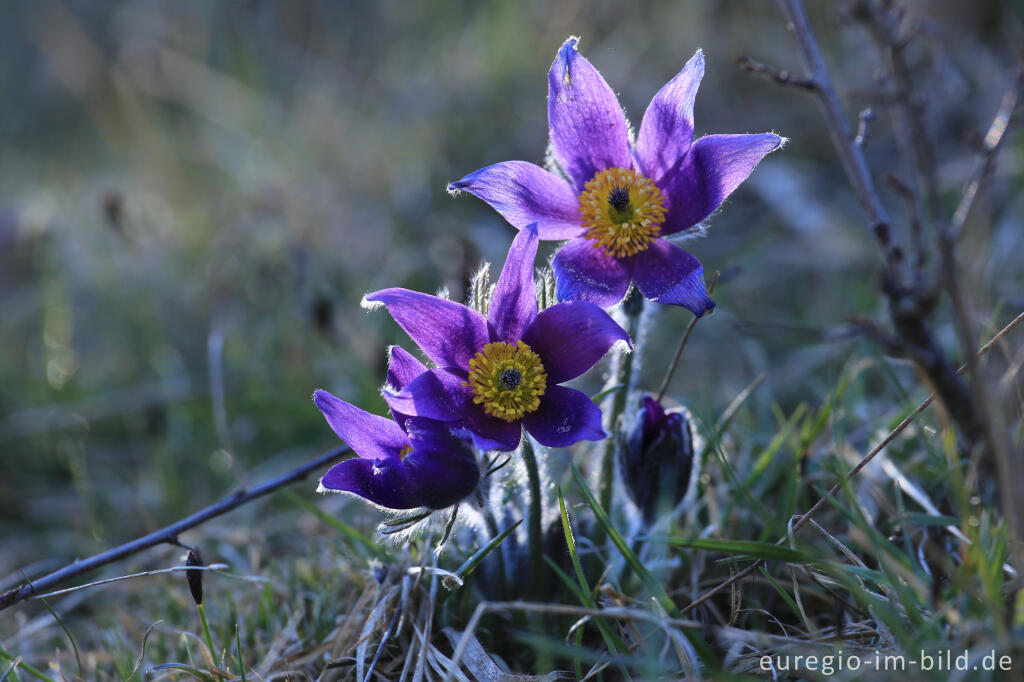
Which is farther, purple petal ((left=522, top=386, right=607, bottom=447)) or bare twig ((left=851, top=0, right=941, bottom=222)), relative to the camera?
purple petal ((left=522, top=386, right=607, bottom=447))

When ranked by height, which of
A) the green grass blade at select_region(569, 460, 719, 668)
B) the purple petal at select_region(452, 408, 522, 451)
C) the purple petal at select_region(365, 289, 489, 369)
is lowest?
the green grass blade at select_region(569, 460, 719, 668)

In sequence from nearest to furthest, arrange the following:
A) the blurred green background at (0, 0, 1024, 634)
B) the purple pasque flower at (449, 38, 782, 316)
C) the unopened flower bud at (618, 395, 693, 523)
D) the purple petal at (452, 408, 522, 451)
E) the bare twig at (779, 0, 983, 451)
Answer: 1. the bare twig at (779, 0, 983, 451)
2. the purple petal at (452, 408, 522, 451)
3. the purple pasque flower at (449, 38, 782, 316)
4. the unopened flower bud at (618, 395, 693, 523)
5. the blurred green background at (0, 0, 1024, 634)

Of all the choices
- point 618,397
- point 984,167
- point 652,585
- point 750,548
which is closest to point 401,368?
point 618,397

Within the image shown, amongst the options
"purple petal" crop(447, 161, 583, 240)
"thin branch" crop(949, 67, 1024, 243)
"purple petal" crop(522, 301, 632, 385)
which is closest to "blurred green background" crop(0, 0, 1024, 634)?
"thin branch" crop(949, 67, 1024, 243)

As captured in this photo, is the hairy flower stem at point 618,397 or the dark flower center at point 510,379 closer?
the dark flower center at point 510,379

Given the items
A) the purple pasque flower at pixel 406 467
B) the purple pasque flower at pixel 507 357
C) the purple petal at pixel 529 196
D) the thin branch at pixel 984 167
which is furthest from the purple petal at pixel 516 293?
the thin branch at pixel 984 167

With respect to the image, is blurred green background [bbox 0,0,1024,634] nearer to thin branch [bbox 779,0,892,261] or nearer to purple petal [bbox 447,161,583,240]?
thin branch [bbox 779,0,892,261]

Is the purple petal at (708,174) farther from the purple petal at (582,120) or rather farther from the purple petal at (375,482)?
the purple petal at (375,482)
